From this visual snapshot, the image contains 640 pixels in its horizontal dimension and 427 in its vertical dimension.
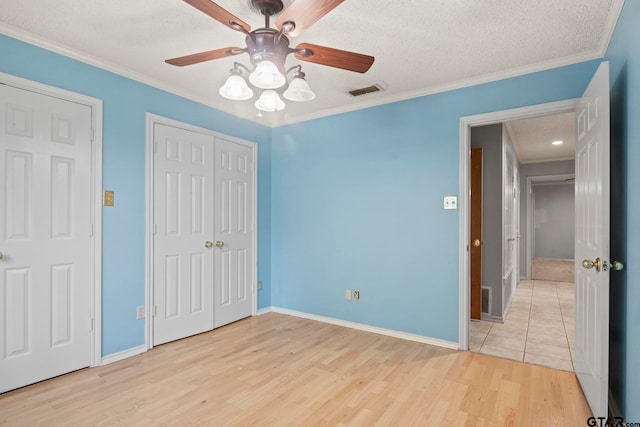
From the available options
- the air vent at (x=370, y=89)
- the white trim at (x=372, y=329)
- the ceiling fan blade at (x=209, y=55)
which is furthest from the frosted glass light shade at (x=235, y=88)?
the white trim at (x=372, y=329)

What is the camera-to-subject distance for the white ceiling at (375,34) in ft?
6.75

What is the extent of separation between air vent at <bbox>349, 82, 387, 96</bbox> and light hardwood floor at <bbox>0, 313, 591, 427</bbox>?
2.51 m

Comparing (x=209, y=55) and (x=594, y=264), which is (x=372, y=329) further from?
(x=209, y=55)

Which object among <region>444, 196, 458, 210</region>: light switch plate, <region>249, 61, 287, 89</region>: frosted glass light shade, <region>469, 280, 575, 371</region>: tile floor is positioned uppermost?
<region>249, 61, 287, 89</region>: frosted glass light shade

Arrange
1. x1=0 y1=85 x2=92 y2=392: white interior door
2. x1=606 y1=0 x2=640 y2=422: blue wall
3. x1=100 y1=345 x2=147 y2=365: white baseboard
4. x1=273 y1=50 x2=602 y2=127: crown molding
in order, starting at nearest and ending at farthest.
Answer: x1=606 y1=0 x2=640 y2=422: blue wall, x1=0 y1=85 x2=92 y2=392: white interior door, x1=273 y1=50 x2=602 y2=127: crown molding, x1=100 y1=345 x2=147 y2=365: white baseboard

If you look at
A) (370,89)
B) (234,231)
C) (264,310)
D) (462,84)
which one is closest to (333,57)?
(370,89)

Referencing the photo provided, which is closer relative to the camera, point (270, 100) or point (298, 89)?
point (298, 89)

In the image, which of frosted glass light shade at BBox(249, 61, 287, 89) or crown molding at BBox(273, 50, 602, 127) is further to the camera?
crown molding at BBox(273, 50, 602, 127)

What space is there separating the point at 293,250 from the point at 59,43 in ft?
9.80

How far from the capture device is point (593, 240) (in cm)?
203

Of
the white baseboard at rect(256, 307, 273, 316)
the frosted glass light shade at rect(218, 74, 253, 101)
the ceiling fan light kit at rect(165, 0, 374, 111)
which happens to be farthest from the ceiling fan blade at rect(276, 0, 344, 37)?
the white baseboard at rect(256, 307, 273, 316)

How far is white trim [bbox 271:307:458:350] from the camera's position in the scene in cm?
320

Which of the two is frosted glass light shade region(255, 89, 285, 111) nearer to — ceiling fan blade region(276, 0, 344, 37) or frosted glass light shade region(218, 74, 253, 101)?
frosted glass light shade region(218, 74, 253, 101)

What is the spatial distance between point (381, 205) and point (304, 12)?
2337 millimetres
